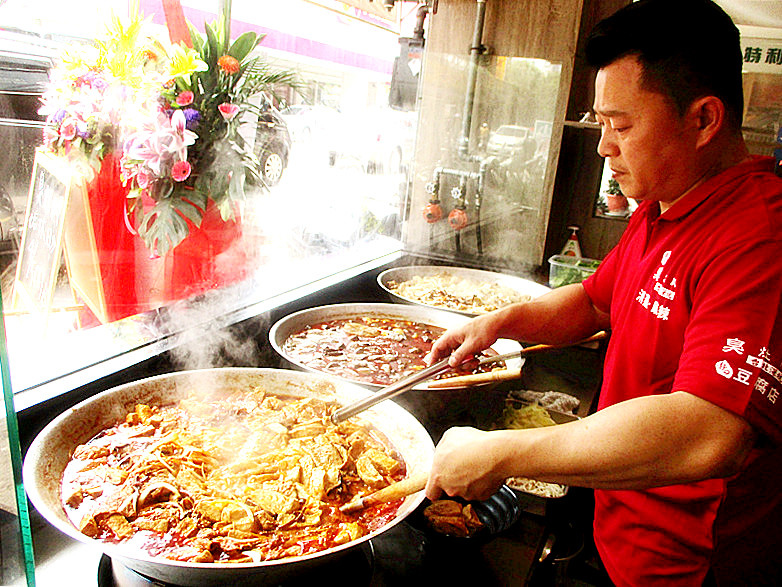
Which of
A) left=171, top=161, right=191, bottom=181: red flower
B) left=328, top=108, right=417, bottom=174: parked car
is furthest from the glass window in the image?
left=328, top=108, right=417, bottom=174: parked car

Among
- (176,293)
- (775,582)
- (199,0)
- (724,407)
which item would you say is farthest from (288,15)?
(775,582)

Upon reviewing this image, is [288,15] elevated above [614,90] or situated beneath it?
elevated above

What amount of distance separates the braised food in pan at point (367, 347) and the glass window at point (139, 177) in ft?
0.98

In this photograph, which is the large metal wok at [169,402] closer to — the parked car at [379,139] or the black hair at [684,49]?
the black hair at [684,49]

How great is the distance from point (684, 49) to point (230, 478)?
161cm

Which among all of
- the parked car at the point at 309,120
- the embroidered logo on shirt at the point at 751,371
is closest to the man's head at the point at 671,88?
the embroidered logo on shirt at the point at 751,371

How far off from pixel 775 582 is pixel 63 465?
2.11 m

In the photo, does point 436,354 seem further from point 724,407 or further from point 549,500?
point 724,407

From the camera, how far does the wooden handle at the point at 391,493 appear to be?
4.91 ft

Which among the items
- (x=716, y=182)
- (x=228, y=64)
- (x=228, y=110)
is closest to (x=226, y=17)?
(x=228, y=64)

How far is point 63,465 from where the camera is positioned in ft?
5.06

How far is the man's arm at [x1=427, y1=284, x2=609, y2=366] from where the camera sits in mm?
2230

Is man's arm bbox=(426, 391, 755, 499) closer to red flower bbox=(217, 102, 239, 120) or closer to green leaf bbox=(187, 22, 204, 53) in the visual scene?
red flower bbox=(217, 102, 239, 120)

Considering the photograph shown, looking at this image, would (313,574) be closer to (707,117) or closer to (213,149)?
(707,117)
